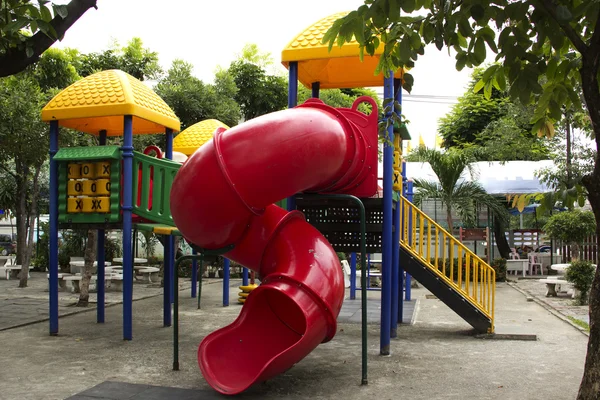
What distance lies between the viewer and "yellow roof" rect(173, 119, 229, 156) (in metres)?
13.9

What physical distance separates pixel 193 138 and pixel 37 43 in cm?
833

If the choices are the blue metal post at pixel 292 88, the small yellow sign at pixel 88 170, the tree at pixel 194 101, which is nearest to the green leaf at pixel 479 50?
the blue metal post at pixel 292 88

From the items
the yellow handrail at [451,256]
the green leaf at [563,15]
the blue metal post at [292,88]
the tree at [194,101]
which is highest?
the tree at [194,101]

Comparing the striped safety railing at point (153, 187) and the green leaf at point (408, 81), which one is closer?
the green leaf at point (408, 81)

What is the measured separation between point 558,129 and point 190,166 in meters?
14.6

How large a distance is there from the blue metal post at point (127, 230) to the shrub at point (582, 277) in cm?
935

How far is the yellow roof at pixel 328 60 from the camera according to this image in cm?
723

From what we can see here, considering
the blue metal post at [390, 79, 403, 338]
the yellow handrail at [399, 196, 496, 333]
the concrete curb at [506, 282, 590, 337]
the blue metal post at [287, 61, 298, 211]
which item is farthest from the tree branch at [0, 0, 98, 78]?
the concrete curb at [506, 282, 590, 337]

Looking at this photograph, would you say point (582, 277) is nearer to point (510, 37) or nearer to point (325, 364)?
point (325, 364)

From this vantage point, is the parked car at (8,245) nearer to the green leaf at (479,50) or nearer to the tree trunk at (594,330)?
the green leaf at (479,50)

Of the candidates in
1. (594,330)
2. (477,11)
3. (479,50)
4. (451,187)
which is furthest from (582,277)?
(477,11)

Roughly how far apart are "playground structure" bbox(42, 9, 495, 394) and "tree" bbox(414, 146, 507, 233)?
801 centimetres

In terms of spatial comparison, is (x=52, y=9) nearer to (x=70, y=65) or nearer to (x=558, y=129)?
(x=70, y=65)

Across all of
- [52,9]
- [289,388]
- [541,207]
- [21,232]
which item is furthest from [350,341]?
[21,232]
